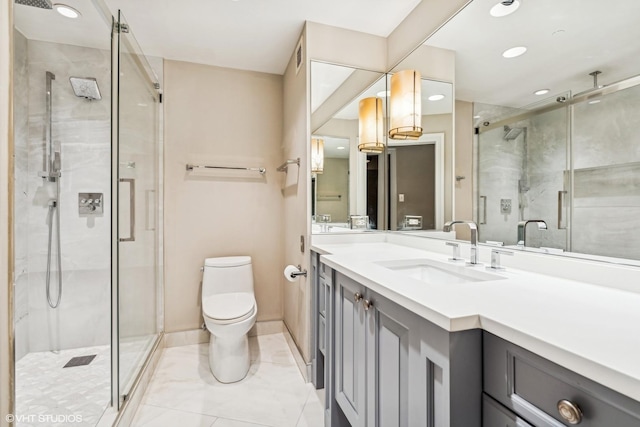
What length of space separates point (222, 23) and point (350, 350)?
2.10m

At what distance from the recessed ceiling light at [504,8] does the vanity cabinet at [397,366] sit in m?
1.26

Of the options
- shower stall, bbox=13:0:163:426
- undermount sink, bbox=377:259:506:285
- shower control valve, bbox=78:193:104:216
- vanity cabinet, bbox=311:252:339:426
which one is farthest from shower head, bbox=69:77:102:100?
undermount sink, bbox=377:259:506:285

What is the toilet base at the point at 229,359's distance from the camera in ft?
6.14

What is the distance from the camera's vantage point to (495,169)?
122 cm

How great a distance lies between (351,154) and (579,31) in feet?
4.25

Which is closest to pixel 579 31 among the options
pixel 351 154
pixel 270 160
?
pixel 351 154

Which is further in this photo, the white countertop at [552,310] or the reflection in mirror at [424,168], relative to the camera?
the reflection in mirror at [424,168]

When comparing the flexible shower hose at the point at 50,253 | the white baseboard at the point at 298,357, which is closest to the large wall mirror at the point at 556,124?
the white baseboard at the point at 298,357

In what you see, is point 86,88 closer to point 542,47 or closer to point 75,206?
A: point 75,206

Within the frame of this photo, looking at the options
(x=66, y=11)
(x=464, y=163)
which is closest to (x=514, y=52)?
(x=464, y=163)

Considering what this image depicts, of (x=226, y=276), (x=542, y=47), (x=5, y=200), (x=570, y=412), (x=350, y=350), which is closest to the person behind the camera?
(x=570, y=412)

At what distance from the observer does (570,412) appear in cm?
50

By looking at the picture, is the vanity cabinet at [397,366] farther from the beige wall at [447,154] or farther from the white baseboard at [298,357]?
the beige wall at [447,154]

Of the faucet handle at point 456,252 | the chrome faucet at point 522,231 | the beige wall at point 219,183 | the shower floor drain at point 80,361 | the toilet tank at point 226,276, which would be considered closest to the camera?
the chrome faucet at point 522,231
